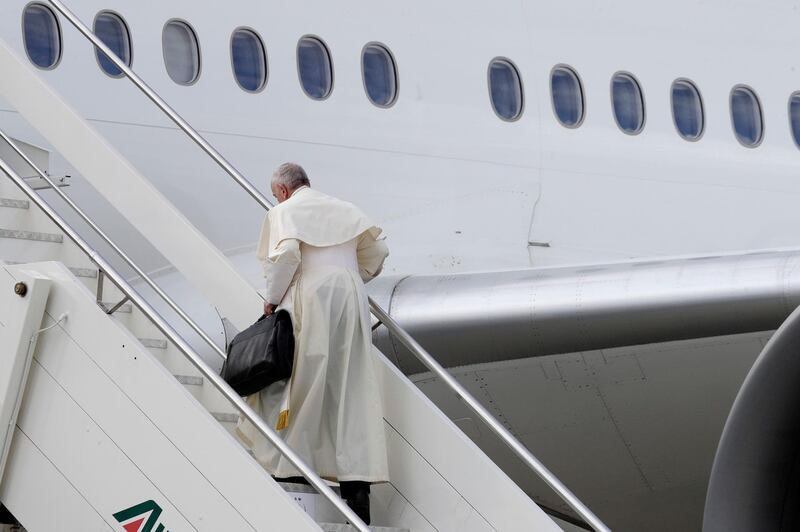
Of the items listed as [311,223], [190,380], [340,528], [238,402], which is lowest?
[340,528]

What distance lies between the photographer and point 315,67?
7707 millimetres

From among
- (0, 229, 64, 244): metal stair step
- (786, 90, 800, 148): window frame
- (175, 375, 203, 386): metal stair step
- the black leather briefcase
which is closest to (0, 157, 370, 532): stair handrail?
the black leather briefcase

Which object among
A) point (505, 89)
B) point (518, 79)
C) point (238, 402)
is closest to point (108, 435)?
point (238, 402)

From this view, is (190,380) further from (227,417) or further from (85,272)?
(85,272)

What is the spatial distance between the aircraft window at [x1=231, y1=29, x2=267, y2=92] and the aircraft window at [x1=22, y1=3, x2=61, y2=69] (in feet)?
3.22

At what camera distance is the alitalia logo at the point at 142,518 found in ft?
13.4

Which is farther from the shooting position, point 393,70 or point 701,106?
point 701,106

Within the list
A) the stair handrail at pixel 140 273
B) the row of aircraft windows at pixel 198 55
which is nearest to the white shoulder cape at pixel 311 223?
the stair handrail at pixel 140 273

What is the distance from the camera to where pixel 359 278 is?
4797 mm

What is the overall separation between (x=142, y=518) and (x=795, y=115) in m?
7.10

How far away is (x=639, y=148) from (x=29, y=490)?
18.2 feet

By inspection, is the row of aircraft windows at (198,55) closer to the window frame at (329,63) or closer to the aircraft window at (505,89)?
the window frame at (329,63)

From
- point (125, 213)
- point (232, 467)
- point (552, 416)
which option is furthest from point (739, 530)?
point (552, 416)

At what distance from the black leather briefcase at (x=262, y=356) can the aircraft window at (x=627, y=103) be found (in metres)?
4.83
